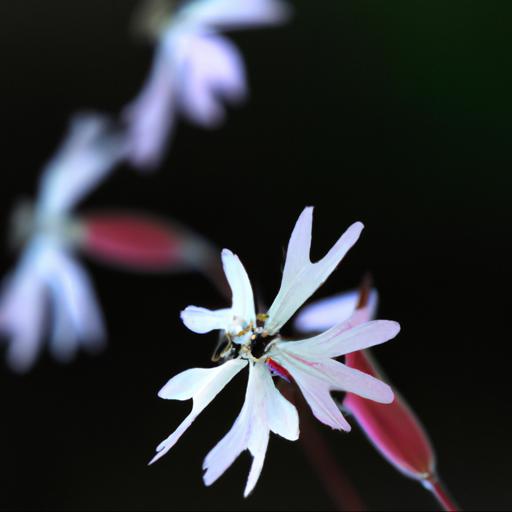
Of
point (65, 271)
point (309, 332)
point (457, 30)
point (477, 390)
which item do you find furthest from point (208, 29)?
point (477, 390)

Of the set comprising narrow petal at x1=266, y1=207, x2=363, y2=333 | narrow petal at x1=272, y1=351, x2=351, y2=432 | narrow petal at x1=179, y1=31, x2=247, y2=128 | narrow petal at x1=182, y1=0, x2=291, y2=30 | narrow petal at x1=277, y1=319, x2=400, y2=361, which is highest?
narrow petal at x1=182, y1=0, x2=291, y2=30

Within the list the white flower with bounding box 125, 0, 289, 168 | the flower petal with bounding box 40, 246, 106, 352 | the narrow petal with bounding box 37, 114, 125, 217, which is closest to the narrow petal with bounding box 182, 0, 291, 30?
the white flower with bounding box 125, 0, 289, 168

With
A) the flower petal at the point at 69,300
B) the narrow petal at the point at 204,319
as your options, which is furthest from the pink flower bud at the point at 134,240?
the narrow petal at the point at 204,319

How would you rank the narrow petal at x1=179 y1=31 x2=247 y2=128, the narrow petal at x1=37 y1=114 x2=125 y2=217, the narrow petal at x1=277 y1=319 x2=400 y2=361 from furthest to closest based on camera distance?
the narrow petal at x1=37 y1=114 x2=125 y2=217 < the narrow petal at x1=179 y1=31 x2=247 y2=128 < the narrow petal at x1=277 y1=319 x2=400 y2=361

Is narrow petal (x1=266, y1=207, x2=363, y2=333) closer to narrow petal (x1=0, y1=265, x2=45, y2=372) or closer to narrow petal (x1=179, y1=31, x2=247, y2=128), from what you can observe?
narrow petal (x1=179, y1=31, x2=247, y2=128)

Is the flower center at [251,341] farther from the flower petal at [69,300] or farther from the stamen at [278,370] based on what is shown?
the flower petal at [69,300]

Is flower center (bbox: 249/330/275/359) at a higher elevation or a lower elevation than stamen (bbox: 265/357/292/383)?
higher

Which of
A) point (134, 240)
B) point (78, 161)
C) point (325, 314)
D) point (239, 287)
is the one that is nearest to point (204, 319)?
point (239, 287)
